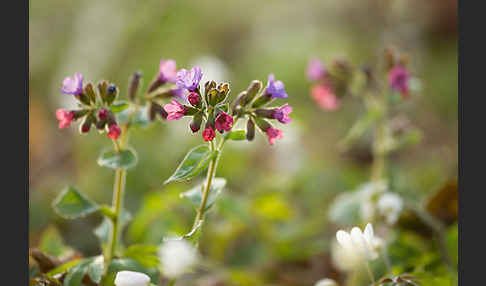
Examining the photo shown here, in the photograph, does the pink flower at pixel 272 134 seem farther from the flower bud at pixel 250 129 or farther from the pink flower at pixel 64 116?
the pink flower at pixel 64 116

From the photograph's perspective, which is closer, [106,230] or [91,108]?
[91,108]

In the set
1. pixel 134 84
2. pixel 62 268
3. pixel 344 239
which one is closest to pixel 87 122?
pixel 134 84

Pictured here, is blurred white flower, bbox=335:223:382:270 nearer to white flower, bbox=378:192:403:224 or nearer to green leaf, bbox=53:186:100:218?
white flower, bbox=378:192:403:224

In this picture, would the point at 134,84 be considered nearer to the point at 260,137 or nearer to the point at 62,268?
the point at 62,268

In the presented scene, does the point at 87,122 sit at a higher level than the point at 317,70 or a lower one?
lower

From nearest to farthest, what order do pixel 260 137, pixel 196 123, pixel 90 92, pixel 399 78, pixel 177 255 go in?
pixel 177 255 → pixel 196 123 → pixel 90 92 → pixel 399 78 → pixel 260 137

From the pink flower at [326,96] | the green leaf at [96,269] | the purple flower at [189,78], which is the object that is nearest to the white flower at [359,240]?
the purple flower at [189,78]

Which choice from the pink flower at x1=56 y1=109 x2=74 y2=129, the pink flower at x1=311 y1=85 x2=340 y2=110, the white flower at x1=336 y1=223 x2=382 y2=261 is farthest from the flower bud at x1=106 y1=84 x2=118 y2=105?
the pink flower at x1=311 y1=85 x2=340 y2=110
